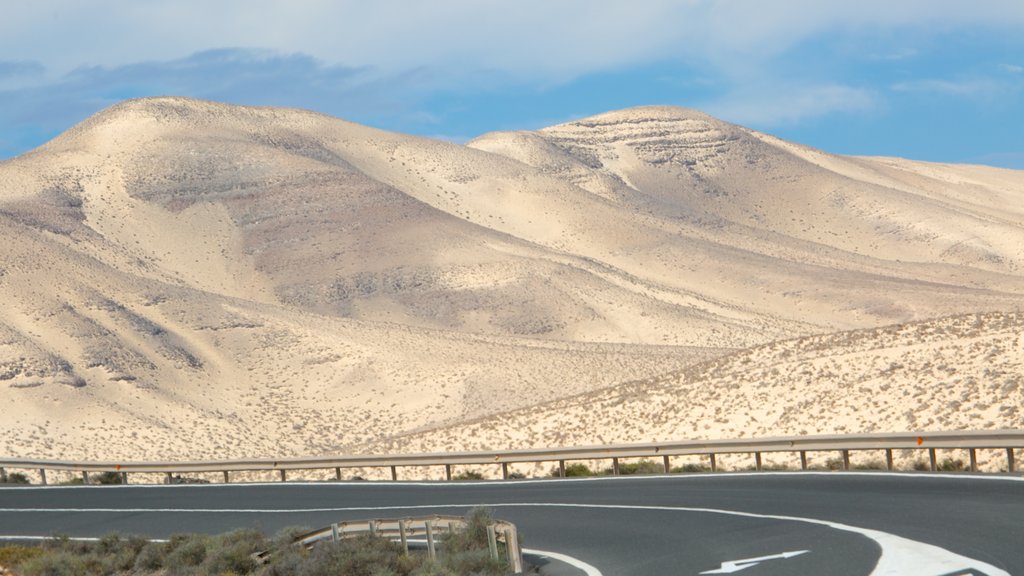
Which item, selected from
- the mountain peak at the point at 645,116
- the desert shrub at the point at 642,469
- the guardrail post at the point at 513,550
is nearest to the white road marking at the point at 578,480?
the desert shrub at the point at 642,469

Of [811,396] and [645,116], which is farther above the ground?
[645,116]

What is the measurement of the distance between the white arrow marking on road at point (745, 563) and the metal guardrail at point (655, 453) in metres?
6.54

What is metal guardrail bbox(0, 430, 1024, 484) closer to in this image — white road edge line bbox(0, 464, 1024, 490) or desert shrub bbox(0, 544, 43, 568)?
white road edge line bbox(0, 464, 1024, 490)

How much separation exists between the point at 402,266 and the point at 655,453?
70802 millimetres

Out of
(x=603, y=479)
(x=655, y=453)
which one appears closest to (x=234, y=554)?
(x=603, y=479)

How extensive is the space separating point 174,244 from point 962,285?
59355 mm

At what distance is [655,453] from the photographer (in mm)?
22922

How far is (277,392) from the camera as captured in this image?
63.9m

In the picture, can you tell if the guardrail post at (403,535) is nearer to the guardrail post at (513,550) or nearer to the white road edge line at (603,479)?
the guardrail post at (513,550)

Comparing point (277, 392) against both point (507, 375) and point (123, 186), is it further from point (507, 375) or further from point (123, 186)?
point (123, 186)

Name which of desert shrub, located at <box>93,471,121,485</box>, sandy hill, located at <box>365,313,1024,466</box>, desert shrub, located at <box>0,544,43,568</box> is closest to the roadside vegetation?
desert shrub, located at <box>0,544,43,568</box>

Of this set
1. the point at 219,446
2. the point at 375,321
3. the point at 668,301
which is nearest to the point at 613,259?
the point at 668,301

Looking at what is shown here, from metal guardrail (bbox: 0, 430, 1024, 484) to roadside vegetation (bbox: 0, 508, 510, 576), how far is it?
7.35 m

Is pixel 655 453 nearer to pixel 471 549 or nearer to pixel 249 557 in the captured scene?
pixel 249 557
